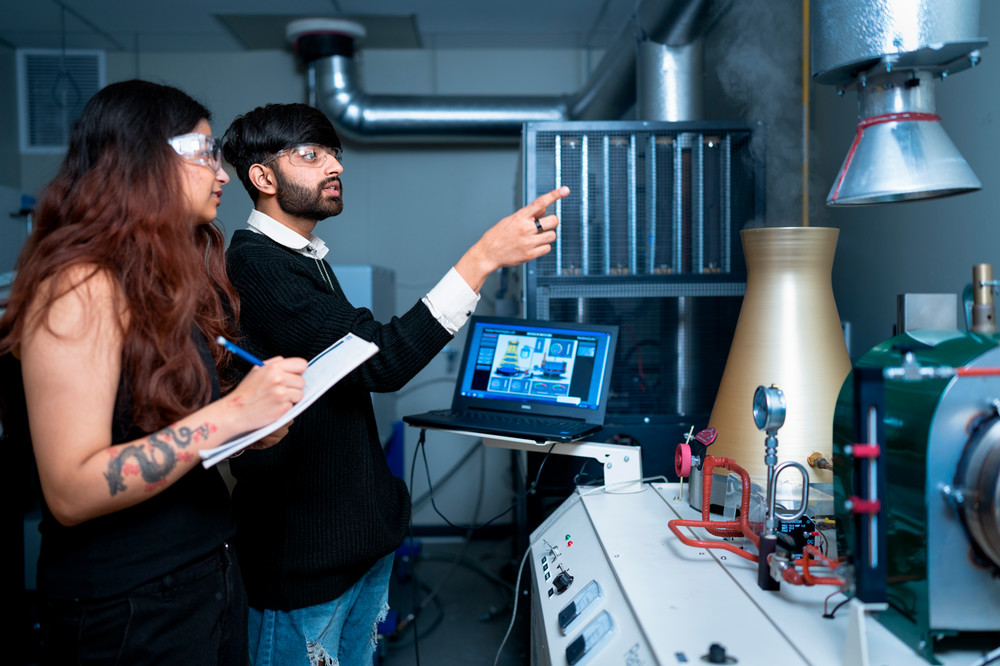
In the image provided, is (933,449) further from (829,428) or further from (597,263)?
(597,263)

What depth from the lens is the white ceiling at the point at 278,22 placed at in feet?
10.0

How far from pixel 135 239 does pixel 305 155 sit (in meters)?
0.57

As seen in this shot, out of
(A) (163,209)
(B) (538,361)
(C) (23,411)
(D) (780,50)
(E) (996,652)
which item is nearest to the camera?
(E) (996,652)

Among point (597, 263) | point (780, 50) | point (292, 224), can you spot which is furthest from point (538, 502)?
point (780, 50)

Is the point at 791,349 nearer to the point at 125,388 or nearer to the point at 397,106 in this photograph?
the point at 125,388

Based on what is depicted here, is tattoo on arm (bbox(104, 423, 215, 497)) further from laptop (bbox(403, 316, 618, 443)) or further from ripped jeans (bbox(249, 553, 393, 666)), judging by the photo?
laptop (bbox(403, 316, 618, 443))

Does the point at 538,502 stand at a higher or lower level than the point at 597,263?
lower

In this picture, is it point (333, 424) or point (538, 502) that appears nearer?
point (333, 424)

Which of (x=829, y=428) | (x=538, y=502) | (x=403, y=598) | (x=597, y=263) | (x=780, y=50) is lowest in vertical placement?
(x=403, y=598)

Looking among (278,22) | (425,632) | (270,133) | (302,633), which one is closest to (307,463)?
(302,633)

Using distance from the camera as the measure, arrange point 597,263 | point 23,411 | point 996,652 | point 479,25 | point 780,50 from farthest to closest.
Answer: point 479,25, point 780,50, point 597,263, point 23,411, point 996,652

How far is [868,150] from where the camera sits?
1.03 m

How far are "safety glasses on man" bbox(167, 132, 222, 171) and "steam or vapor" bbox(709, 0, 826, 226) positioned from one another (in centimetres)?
158

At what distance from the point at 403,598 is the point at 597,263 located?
1842 millimetres
